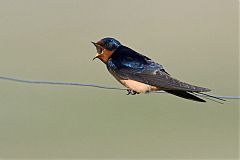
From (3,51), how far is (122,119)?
12.1 ft

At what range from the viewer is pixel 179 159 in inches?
235

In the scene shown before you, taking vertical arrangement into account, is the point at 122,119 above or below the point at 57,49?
below

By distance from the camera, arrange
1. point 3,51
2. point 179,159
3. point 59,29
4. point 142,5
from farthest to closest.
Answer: point 142,5 → point 59,29 → point 3,51 → point 179,159

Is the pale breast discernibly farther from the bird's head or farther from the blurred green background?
the blurred green background

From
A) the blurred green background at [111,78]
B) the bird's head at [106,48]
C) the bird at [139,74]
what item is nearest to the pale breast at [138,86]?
the bird at [139,74]

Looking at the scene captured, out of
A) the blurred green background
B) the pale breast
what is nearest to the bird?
the pale breast

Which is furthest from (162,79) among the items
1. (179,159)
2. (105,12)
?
(105,12)

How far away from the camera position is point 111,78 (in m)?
9.05

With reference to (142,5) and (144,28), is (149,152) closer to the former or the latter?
(144,28)

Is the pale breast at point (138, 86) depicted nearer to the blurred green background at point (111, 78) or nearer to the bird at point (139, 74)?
the bird at point (139, 74)

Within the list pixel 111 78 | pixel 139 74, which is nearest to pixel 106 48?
pixel 139 74

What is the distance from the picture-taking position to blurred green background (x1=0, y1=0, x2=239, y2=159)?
6520 millimetres

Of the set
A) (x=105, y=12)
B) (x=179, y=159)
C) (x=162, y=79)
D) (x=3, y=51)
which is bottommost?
(x=179, y=159)

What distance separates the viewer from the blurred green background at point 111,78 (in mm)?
6520
